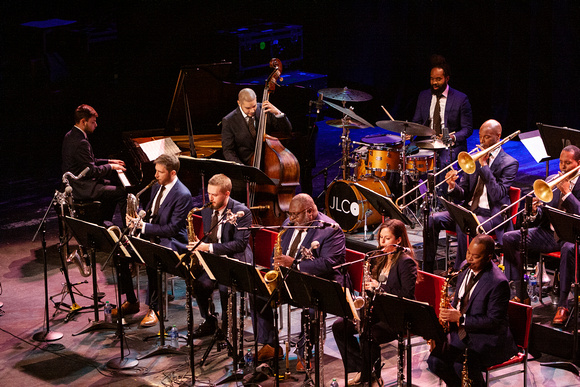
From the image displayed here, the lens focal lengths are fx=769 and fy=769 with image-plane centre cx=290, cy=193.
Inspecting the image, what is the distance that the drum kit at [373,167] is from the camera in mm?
9148

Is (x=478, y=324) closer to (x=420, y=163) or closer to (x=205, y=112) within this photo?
(x=420, y=163)

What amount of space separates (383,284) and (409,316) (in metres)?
0.90

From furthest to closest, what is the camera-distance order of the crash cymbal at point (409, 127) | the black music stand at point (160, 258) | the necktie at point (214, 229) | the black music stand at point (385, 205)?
the crash cymbal at point (409, 127), the black music stand at point (385, 205), the necktie at point (214, 229), the black music stand at point (160, 258)

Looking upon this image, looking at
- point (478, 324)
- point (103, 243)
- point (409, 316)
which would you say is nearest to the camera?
point (409, 316)

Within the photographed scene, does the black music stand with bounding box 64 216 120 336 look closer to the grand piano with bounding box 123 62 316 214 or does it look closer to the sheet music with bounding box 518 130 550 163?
the grand piano with bounding box 123 62 316 214

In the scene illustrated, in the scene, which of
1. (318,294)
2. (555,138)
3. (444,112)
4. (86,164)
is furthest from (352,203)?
(318,294)

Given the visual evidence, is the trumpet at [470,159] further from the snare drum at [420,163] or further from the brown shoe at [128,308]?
the brown shoe at [128,308]

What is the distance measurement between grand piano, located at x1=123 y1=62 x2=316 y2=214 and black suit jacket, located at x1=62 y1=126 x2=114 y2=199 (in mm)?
525

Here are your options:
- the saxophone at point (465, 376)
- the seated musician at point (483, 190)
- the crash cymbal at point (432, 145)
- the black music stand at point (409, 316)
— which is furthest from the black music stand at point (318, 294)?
the crash cymbal at point (432, 145)

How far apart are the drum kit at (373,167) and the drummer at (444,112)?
0.93 ft

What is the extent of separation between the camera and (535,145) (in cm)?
827

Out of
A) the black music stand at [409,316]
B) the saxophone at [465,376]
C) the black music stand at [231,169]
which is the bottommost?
the saxophone at [465,376]

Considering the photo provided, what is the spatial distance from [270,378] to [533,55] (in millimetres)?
8698

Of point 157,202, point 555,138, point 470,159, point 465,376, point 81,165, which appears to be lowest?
point 465,376
